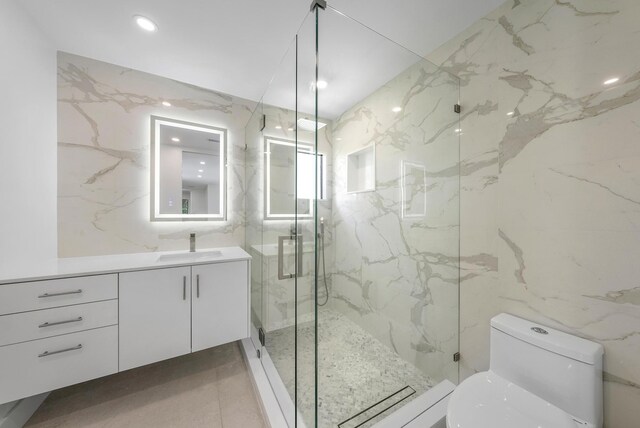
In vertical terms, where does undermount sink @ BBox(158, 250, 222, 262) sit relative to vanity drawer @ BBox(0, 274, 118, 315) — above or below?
above

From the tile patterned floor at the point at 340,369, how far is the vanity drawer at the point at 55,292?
1.15 m

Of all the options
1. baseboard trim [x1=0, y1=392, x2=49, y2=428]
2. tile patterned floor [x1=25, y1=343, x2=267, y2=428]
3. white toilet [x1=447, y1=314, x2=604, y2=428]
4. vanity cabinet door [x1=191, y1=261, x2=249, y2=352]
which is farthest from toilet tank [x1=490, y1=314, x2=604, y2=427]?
baseboard trim [x1=0, y1=392, x2=49, y2=428]

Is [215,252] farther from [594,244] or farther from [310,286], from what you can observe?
[594,244]

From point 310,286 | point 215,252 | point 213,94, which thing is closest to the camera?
point 310,286

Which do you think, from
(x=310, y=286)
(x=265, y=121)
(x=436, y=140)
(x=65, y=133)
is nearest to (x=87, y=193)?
(x=65, y=133)

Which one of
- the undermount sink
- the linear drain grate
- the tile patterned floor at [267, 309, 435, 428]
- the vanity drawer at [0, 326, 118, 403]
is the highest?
the undermount sink

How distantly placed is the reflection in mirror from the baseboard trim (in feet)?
5.84

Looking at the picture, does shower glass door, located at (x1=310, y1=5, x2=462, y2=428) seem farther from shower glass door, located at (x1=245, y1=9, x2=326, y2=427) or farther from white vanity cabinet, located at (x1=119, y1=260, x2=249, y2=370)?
white vanity cabinet, located at (x1=119, y1=260, x2=249, y2=370)

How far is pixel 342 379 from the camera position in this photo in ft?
5.00

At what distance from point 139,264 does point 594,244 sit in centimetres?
261

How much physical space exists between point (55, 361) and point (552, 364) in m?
2.60

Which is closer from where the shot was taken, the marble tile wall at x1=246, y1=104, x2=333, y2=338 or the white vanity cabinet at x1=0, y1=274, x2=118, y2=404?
the white vanity cabinet at x1=0, y1=274, x2=118, y2=404

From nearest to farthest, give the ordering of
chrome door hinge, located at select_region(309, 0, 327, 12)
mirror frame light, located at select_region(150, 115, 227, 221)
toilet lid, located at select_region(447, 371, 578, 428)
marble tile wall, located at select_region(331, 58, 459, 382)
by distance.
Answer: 1. toilet lid, located at select_region(447, 371, 578, 428)
2. chrome door hinge, located at select_region(309, 0, 327, 12)
3. marble tile wall, located at select_region(331, 58, 459, 382)
4. mirror frame light, located at select_region(150, 115, 227, 221)

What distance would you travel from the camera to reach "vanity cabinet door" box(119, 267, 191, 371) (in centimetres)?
144
